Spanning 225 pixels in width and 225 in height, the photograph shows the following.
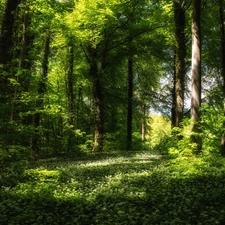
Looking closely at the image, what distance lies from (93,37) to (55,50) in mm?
7264

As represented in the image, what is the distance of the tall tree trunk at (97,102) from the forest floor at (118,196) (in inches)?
522

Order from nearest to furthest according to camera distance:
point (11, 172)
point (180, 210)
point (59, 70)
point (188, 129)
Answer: point (180, 210) → point (11, 172) → point (188, 129) → point (59, 70)

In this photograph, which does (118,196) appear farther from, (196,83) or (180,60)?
(180,60)

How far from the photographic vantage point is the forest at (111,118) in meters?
6.56

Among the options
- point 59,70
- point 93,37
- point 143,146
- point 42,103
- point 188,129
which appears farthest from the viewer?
point 143,146

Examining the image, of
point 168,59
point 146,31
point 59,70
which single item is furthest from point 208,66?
point 59,70

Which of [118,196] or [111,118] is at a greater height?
[111,118]

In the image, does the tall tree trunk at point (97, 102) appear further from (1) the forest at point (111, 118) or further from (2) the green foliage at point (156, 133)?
(2) the green foliage at point (156, 133)

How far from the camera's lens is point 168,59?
25.7m

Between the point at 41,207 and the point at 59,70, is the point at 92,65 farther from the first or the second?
the point at 41,207

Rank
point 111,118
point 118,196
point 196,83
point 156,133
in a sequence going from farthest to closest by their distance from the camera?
point 156,133, point 111,118, point 196,83, point 118,196

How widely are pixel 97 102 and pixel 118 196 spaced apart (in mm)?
17677

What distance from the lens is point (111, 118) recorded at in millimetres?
30156

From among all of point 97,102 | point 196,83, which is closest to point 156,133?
point 97,102
